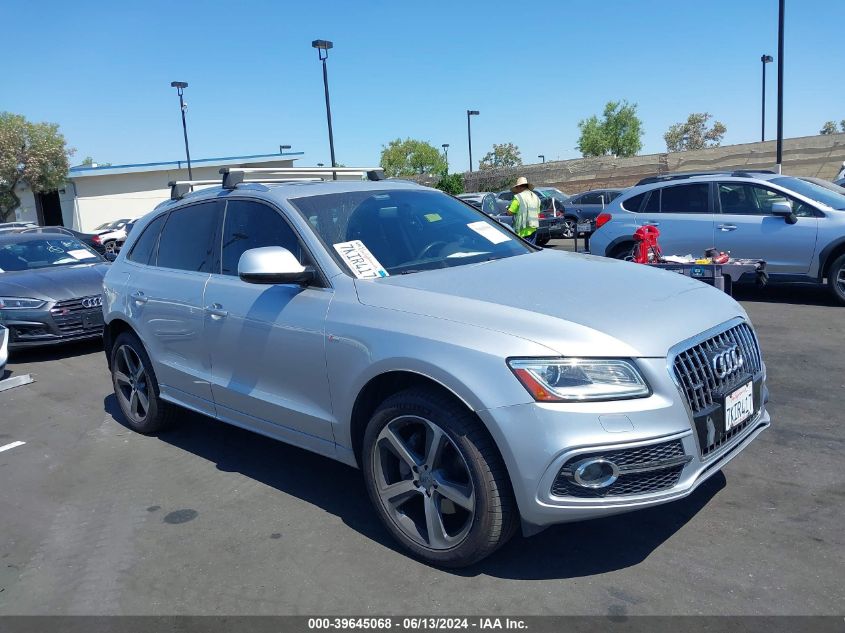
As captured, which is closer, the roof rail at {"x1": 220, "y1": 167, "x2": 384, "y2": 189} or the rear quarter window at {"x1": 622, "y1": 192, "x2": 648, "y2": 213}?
the roof rail at {"x1": 220, "y1": 167, "x2": 384, "y2": 189}

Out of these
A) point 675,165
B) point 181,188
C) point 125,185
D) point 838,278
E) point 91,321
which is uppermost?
point 125,185

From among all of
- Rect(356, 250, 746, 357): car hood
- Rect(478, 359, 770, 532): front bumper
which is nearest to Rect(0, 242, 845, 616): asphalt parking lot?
Rect(478, 359, 770, 532): front bumper

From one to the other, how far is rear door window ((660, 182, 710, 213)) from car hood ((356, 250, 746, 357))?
668 cm

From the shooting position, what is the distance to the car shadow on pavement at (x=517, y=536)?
130 inches

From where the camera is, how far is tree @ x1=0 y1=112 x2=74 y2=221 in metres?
45.5

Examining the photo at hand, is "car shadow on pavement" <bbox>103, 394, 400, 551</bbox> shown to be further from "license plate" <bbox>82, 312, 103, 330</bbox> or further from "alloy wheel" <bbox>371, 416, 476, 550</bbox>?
"license plate" <bbox>82, 312, 103, 330</bbox>

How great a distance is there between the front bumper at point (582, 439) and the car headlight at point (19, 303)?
7.29 m

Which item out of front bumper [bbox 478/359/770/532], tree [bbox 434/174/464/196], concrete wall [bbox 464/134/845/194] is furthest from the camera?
tree [bbox 434/174/464/196]

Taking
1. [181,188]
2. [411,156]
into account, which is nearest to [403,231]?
[181,188]

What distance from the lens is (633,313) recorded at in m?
3.18

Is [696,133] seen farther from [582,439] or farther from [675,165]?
[582,439]

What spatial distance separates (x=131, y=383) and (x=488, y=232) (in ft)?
9.97

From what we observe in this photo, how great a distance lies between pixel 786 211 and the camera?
360 inches
